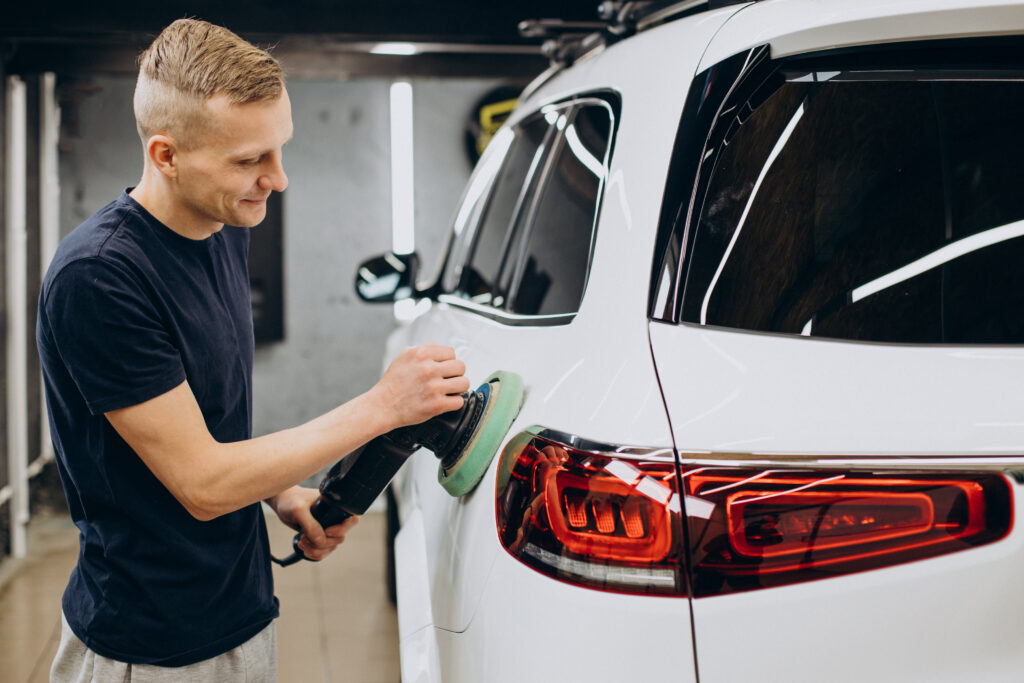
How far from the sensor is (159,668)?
1.41m

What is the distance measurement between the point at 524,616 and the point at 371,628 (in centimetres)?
264

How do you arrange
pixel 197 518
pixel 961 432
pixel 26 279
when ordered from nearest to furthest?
pixel 961 432 → pixel 197 518 → pixel 26 279

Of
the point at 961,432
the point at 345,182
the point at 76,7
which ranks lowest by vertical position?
the point at 961,432

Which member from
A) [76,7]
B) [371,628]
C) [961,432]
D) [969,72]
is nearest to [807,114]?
[969,72]

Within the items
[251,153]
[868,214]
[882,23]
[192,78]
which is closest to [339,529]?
[251,153]

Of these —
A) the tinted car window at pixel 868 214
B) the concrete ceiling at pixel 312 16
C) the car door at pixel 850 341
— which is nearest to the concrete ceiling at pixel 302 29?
the concrete ceiling at pixel 312 16

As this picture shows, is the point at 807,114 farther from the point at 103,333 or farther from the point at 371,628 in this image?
the point at 371,628

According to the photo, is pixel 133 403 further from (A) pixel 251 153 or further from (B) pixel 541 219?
(B) pixel 541 219

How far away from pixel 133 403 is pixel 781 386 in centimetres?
87

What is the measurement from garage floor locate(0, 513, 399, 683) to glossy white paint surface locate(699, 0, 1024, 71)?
266cm

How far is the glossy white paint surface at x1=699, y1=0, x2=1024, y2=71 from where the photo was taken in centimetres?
111

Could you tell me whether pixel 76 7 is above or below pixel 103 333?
above

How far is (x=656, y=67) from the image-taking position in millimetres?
1361

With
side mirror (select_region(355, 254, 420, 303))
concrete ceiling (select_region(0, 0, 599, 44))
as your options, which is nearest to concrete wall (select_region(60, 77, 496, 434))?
concrete ceiling (select_region(0, 0, 599, 44))
